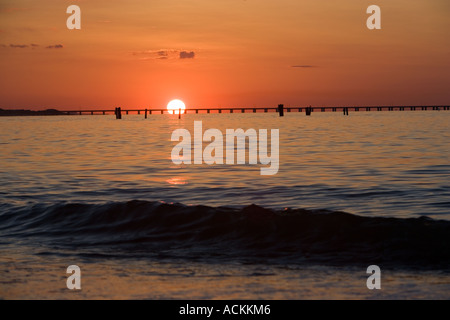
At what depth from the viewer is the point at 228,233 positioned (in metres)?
12.3

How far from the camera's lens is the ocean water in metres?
7.91

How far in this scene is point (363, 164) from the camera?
2680cm

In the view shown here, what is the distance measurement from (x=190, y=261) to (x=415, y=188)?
11011 millimetres

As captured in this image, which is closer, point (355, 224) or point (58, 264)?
point (58, 264)

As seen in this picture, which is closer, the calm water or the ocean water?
the ocean water

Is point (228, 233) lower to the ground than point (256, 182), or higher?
lower

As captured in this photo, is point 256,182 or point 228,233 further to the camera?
point 256,182

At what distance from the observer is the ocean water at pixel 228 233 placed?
25.9 feet

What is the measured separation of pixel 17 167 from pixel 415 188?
1761 centimetres

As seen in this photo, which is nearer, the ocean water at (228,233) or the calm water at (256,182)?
the ocean water at (228,233)

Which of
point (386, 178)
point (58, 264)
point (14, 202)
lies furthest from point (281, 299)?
point (386, 178)

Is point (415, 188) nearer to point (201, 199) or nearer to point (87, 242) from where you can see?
point (201, 199)

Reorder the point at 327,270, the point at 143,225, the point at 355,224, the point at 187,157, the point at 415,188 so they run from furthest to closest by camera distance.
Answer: the point at 187,157
the point at 415,188
the point at 143,225
the point at 355,224
the point at 327,270
